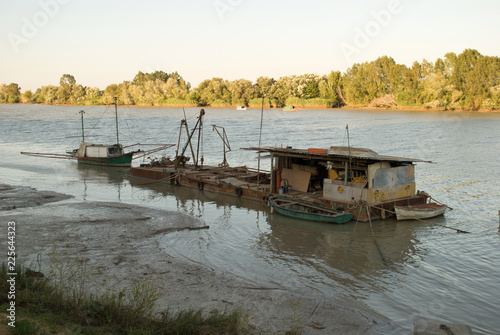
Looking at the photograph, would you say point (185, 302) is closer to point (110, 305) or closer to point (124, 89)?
point (110, 305)

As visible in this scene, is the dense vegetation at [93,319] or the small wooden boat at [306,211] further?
the small wooden boat at [306,211]

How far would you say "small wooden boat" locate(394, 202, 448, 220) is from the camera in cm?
1977

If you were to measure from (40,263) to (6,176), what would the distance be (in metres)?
22.4

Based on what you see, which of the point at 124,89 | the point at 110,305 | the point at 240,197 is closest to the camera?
the point at 110,305

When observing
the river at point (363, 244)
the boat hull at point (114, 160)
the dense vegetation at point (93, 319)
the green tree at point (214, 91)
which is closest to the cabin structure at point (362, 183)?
the river at point (363, 244)

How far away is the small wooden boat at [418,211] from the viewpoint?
19.8m

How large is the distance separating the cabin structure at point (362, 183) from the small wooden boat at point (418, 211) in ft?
1.35

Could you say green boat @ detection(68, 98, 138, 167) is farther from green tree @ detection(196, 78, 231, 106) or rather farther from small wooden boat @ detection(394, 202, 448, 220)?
green tree @ detection(196, 78, 231, 106)

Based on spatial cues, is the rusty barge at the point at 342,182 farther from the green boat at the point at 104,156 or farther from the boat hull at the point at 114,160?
the green boat at the point at 104,156

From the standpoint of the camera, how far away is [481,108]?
102 metres

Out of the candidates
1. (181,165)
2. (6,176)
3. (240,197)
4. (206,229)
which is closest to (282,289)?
(206,229)

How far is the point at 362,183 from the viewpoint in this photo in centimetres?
1997

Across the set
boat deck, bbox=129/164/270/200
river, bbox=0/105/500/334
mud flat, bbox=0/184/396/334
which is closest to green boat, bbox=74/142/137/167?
river, bbox=0/105/500/334

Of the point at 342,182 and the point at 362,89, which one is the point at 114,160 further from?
the point at 362,89
